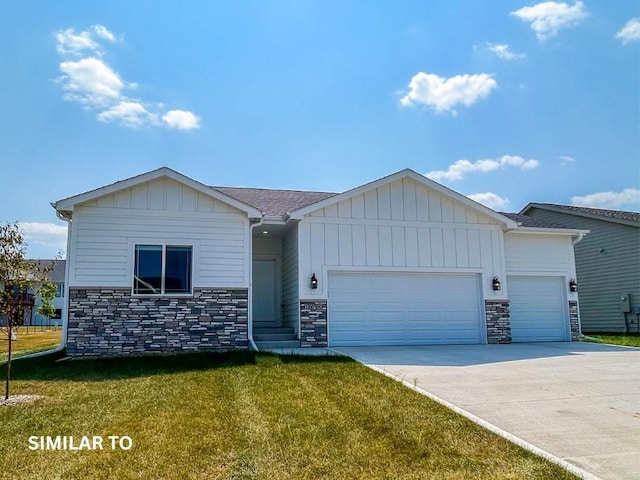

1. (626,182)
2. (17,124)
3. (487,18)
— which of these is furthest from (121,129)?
(626,182)

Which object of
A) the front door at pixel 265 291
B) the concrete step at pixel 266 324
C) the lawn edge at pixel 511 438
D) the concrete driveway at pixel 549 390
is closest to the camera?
the lawn edge at pixel 511 438

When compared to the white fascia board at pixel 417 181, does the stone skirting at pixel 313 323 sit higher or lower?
lower

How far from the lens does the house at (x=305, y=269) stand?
36.5 feet

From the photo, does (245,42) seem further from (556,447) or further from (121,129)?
(556,447)

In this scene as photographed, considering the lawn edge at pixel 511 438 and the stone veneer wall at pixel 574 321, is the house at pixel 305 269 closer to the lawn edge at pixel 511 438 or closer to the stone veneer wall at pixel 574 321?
the stone veneer wall at pixel 574 321

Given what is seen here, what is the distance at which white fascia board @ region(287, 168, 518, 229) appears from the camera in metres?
12.4

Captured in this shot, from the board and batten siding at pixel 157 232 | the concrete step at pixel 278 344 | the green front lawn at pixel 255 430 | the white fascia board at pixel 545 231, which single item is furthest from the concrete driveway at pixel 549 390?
the white fascia board at pixel 545 231

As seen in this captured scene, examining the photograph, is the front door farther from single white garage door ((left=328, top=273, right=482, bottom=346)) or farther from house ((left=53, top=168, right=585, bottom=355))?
single white garage door ((left=328, top=273, right=482, bottom=346))

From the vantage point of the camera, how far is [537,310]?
47.9ft

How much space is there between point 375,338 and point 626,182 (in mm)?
11469

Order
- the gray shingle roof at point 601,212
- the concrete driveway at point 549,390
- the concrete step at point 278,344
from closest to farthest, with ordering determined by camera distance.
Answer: the concrete driveway at point 549,390, the concrete step at point 278,344, the gray shingle roof at point 601,212

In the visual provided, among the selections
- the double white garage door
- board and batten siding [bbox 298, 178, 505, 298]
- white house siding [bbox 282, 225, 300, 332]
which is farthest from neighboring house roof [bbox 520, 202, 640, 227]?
white house siding [bbox 282, 225, 300, 332]

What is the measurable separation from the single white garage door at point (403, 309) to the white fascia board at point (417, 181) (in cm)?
183

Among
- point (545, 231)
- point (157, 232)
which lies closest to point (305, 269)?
point (157, 232)
